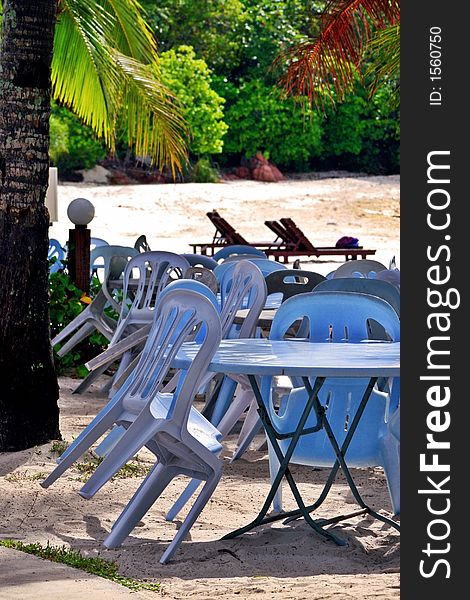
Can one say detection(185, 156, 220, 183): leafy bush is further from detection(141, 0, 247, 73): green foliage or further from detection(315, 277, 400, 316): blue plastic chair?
detection(315, 277, 400, 316): blue plastic chair

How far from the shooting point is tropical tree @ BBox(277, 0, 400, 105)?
1154 cm

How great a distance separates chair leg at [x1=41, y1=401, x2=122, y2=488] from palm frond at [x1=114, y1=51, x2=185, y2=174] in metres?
6.99

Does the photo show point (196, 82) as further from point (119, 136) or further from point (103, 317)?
point (103, 317)

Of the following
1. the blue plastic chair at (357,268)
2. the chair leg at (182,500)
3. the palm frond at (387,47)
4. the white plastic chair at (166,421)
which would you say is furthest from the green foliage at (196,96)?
the white plastic chair at (166,421)

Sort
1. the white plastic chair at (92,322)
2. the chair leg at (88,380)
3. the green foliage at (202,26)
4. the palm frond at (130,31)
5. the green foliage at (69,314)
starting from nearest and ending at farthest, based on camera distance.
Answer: the chair leg at (88,380) < the white plastic chair at (92,322) < the green foliage at (69,314) < the palm frond at (130,31) < the green foliage at (202,26)

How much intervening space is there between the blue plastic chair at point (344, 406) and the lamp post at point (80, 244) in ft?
15.7

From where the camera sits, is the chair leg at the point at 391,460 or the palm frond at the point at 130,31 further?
the palm frond at the point at 130,31

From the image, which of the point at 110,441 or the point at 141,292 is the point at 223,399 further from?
the point at 141,292

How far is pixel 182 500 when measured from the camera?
17.4 feet

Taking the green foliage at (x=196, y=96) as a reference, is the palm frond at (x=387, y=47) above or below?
below

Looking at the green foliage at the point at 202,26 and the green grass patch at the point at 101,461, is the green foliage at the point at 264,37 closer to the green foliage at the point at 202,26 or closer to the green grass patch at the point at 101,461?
the green foliage at the point at 202,26

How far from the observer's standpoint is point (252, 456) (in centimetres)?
676

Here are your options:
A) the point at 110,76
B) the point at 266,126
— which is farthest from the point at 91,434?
the point at 266,126

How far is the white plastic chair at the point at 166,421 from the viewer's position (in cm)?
466
